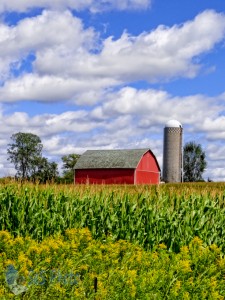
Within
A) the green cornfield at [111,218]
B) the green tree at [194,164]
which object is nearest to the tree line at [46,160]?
the green tree at [194,164]

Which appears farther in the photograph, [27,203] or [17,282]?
[27,203]

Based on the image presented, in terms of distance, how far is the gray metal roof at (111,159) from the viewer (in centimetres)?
4884

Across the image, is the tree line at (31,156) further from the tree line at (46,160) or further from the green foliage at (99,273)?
the green foliage at (99,273)

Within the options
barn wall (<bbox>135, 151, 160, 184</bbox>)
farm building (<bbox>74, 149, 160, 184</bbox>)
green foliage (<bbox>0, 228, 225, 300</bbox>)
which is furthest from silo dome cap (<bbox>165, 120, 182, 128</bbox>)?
green foliage (<bbox>0, 228, 225, 300</bbox>)

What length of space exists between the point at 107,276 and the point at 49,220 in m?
6.61

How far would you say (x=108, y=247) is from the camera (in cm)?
641

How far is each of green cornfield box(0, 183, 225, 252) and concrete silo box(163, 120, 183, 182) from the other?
38.5 metres

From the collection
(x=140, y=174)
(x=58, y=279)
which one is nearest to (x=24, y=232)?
(x=58, y=279)

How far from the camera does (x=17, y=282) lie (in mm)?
4543

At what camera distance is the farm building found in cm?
4825

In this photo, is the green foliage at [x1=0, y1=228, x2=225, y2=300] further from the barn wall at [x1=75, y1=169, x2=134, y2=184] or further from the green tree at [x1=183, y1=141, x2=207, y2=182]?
the green tree at [x1=183, y1=141, x2=207, y2=182]

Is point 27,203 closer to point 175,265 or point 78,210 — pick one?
point 78,210

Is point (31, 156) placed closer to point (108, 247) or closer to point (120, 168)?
point (120, 168)

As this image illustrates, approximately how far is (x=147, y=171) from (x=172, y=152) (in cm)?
397
